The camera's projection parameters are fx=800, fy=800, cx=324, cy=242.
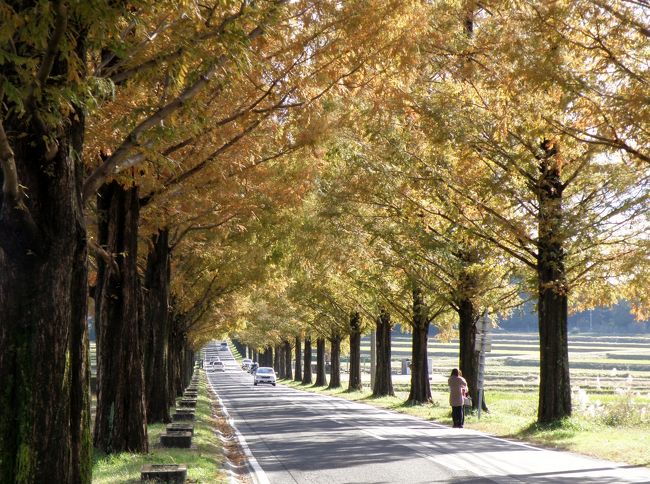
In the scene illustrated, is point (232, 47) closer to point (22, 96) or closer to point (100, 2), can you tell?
point (100, 2)

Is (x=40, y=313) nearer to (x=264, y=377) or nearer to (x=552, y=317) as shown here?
(x=552, y=317)

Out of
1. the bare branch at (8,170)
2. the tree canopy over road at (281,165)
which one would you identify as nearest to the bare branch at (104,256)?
the tree canopy over road at (281,165)

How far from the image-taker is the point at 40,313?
715 centimetres

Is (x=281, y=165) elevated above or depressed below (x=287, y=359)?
above

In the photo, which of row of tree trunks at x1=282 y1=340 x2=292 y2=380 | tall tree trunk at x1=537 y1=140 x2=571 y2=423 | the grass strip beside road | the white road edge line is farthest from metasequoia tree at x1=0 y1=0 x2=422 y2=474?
row of tree trunks at x1=282 y1=340 x2=292 y2=380

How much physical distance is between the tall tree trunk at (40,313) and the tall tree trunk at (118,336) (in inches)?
257

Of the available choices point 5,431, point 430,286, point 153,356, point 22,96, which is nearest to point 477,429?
point 430,286

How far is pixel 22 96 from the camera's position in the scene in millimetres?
5996

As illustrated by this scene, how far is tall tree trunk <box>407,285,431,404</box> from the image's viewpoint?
115ft

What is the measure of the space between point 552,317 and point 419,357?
15.8 metres

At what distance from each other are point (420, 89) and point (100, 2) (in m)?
12.1

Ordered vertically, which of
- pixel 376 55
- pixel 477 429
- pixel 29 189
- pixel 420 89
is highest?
pixel 420 89

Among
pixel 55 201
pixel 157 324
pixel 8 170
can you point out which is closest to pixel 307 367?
pixel 157 324

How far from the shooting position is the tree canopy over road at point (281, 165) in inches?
280
